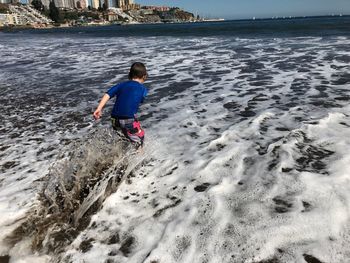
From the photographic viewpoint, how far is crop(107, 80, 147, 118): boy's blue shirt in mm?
5168

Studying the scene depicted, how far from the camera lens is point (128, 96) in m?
5.16

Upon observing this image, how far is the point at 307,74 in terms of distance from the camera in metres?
12.3

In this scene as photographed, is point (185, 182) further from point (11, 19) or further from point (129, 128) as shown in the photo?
point (11, 19)

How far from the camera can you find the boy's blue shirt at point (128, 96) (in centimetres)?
517

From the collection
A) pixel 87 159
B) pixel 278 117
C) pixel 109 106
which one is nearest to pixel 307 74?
pixel 278 117

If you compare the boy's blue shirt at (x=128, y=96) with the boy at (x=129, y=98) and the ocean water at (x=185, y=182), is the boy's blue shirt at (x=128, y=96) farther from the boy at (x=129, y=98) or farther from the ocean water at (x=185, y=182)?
the ocean water at (x=185, y=182)

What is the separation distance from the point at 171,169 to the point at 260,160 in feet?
4.63

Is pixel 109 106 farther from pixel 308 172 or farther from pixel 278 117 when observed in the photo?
pixel 308 172

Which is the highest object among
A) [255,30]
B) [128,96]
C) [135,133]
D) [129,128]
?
[128,96]

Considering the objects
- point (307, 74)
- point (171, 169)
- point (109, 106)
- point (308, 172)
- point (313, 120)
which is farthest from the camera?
point (307, 74)

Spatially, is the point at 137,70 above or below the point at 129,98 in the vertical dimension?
above

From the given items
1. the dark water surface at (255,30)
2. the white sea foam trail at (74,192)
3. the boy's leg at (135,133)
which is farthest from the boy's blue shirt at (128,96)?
the dark water surface at (255,30)

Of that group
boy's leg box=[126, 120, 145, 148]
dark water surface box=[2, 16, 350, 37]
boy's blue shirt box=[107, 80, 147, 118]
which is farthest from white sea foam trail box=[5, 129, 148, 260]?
dark water surface box=[2, 16, 350, 37]

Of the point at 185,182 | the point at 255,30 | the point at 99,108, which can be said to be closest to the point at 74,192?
the point at 99,108
